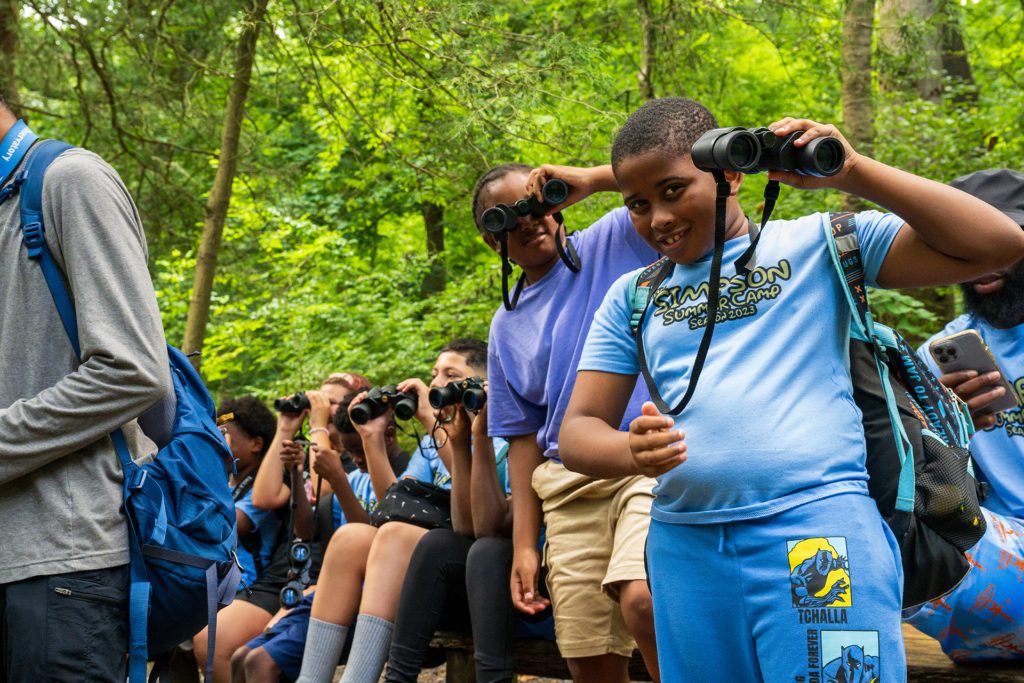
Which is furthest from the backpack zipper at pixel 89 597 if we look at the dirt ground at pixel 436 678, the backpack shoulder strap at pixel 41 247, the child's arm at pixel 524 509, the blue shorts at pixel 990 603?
the dirt ground at pixel 436 678

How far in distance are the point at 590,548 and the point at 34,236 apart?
171 centimetres

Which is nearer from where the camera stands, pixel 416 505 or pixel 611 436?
pixel 611 436

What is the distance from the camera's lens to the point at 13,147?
197 cm

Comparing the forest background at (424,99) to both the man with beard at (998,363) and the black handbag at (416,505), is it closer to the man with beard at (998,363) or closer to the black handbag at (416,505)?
the black handbag at (416,505)

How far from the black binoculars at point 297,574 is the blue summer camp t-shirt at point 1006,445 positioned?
9.60 ft

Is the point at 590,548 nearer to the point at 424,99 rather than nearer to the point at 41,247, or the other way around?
the point at 41,247

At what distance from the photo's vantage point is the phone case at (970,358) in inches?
96.1

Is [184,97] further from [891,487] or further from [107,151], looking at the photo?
[891,487]

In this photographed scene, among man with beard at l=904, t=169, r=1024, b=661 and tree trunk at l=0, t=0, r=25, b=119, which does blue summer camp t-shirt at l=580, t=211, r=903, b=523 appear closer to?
man with beard at l=904, t=169, r=1024, b=661

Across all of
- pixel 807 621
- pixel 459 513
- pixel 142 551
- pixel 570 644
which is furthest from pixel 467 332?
pixel 807 621

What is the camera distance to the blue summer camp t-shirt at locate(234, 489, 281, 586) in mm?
4500

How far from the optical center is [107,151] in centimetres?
641

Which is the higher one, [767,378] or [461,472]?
[767,378]

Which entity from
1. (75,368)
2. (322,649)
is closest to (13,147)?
(75,368)
